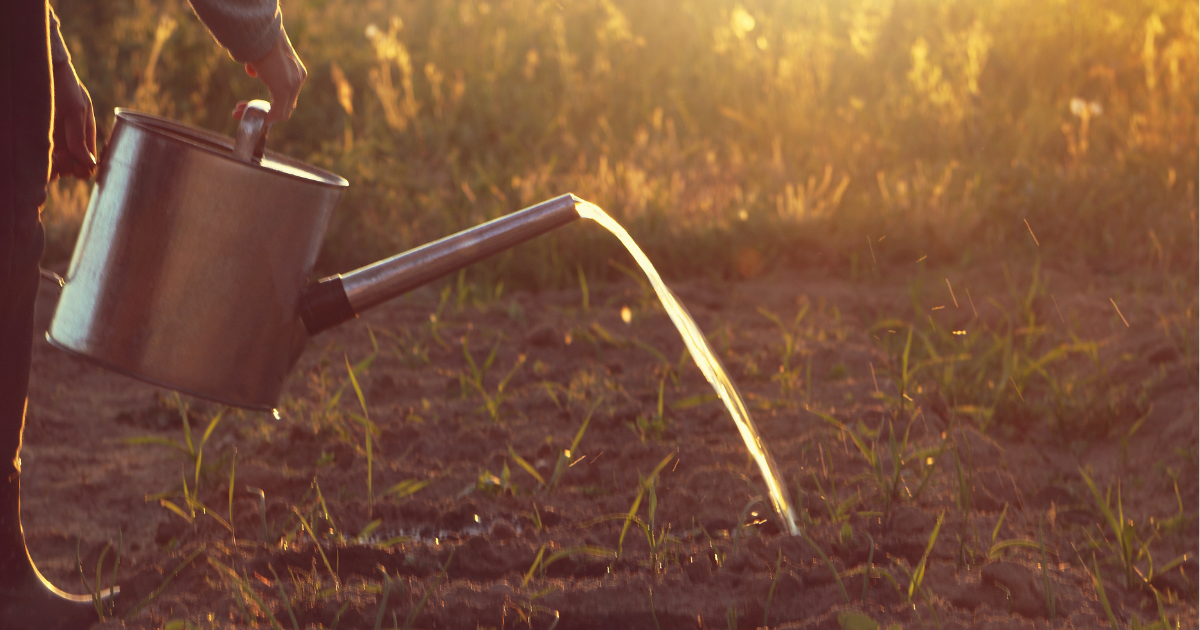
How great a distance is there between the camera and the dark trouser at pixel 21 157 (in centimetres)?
134

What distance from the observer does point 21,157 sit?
1388 mm

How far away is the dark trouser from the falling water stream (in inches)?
29.7

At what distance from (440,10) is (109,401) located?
4.43m

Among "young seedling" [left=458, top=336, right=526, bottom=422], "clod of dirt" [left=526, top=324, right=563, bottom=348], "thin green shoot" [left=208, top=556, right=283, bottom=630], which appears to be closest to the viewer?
"thin green shoot" [left=208, top=556, right=283, bottom=630]

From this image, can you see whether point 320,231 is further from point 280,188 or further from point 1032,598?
point 1032,598

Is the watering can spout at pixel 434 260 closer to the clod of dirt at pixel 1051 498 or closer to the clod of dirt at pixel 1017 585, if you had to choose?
the clod of dirt at pixel 1017 585

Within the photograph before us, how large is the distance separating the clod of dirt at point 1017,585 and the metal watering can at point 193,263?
1048mm

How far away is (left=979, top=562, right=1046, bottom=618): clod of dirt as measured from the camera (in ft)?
4.92

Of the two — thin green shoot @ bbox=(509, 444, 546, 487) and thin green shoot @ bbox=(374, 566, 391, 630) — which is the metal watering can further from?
thin green shoot @ bbox=(509, 444, 546, 487)

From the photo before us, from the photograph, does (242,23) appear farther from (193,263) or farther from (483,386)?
(483,386)

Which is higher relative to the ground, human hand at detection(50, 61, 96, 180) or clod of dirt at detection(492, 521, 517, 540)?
human hand at detection(50, 61, 96, 180)

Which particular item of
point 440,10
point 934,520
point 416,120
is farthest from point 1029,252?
point 440,10

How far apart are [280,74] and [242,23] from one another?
113 millimetres

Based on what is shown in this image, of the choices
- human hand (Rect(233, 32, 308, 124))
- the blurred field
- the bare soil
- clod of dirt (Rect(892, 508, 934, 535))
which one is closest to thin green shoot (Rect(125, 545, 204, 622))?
the bare soil
